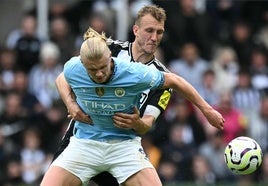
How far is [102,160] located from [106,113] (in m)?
0.47

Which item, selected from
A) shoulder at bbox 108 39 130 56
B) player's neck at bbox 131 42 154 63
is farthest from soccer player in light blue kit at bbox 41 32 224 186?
shoulder at bbox 108 39 130 56

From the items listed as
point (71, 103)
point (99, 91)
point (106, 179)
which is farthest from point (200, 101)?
point (106, 179)

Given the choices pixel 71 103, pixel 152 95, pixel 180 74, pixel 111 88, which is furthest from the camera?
pixel 180 74

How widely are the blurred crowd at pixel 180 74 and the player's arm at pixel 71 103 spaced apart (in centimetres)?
531

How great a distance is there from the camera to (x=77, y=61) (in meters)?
8.90

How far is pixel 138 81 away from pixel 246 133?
259 inches

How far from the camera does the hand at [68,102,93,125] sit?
898cm

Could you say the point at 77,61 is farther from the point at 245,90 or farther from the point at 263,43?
the point at 263,43

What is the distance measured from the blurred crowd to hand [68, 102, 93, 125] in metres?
5.39

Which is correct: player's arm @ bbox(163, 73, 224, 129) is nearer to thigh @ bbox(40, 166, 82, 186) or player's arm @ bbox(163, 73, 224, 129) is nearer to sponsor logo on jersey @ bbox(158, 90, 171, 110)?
sponsor logo on jersey @ bbox(158, 90, 171, 110)

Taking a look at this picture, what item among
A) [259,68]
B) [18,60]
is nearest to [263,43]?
[259,68]

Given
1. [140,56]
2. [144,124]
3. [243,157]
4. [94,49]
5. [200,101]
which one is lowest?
[243,157]

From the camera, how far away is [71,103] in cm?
907

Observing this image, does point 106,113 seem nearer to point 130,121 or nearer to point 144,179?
point 130,121
